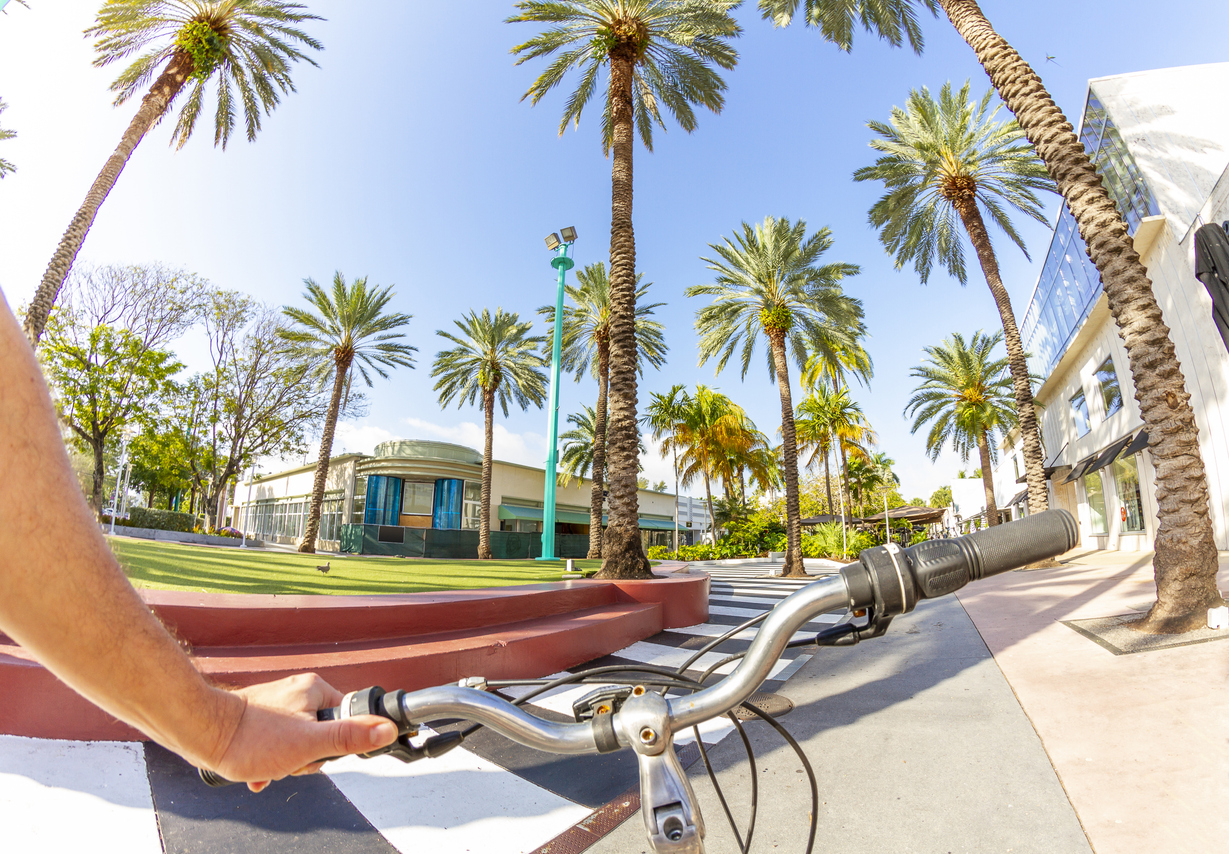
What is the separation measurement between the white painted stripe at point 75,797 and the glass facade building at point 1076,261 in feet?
34.6

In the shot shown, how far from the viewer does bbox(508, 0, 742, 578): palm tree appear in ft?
28.3

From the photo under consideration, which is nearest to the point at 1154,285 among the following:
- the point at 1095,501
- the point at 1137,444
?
the point at 1137,444

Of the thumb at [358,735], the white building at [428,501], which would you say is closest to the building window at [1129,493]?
the white building at [428,501]

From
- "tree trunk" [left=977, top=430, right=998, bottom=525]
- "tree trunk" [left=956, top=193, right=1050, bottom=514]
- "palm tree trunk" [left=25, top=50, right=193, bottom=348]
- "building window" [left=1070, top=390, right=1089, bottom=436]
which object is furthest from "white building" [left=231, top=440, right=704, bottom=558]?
"building window" [left=1070, top=390, right=1089, bottom=436]

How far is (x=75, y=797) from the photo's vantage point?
228cm

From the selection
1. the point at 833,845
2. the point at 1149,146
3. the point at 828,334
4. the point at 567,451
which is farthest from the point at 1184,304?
→ the point at 567,451

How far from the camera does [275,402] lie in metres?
28.1

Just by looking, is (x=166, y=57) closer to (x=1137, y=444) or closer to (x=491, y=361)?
(x=491, y=361)

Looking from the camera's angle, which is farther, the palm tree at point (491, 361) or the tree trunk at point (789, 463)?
the palm tree at point (491, 361)

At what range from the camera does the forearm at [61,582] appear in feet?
1.76

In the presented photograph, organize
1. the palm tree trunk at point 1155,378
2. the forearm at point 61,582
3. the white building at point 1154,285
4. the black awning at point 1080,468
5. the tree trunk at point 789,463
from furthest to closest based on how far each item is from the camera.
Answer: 1. the black awning at point 1080,468
2. the tree trunk at point 789,463
3. the white building at point 1154,285
4. the palm tree trunk at point 1155,378
5. the forearm at point 61,582

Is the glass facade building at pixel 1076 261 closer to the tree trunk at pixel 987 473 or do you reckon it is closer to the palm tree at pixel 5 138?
the tree trunk at pixel 987 473

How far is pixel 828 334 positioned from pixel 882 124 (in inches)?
263

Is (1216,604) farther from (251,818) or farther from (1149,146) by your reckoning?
(1149,146)
